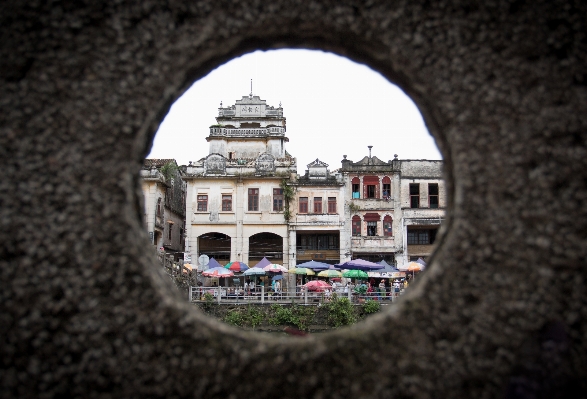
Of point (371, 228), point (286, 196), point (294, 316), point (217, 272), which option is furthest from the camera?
point (371, 228)

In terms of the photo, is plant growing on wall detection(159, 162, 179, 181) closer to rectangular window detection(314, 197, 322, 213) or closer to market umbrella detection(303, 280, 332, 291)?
rectangular window detection(314, 197, 322, 213)

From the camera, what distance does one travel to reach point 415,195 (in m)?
32.0

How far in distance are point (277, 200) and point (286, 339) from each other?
2920 centimetres

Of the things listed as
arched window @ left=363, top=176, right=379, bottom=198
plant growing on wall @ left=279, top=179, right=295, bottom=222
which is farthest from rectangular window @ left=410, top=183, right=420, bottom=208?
plant growing on wall @ left=279, top=179, right=295, bottom=222

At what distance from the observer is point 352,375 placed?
254 centimetres

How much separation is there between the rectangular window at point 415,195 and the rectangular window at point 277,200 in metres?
8.77

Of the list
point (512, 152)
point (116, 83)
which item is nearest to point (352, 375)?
point (512, 152)

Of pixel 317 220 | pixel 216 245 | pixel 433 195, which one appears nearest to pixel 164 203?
pixel 216 245

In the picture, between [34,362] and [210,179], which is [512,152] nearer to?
[34,362]

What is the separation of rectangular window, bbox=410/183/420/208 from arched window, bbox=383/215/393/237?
1813 mm

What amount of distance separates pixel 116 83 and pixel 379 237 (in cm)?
2942

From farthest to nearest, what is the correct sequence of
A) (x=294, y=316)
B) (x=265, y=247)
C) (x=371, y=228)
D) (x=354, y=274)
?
(x=265, y=247), (x=371, y=228), (x=354, y=274), (x=294, y=316)

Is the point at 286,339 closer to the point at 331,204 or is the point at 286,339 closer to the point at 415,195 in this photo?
the point at 331,204

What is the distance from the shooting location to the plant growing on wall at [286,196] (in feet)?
103
